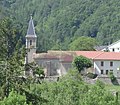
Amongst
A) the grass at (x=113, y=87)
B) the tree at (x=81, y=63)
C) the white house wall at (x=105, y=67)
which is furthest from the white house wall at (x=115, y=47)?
the grass at (x=113, y=87)

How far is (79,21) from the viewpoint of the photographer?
168 metres

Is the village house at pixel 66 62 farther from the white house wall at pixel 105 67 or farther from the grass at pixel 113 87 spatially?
the grass at pixel 113 87

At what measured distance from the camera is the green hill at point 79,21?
155 meters

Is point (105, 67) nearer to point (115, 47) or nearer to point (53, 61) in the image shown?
point (53, 61)

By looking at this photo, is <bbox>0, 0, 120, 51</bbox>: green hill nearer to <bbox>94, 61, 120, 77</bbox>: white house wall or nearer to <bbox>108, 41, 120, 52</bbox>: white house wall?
<bbox>108, 41, 120, 52</bbox>: white house wall

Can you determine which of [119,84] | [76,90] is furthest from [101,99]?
[119,84]

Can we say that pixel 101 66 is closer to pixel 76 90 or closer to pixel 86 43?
pixel 86 43

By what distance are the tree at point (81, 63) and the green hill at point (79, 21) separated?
76.2 metres

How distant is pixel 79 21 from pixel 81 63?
99809 mm

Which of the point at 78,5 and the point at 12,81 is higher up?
the point at 78,5

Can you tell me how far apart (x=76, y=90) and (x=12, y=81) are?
47.1ft

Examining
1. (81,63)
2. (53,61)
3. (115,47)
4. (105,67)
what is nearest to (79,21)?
(115,47)

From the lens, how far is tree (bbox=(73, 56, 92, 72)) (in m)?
68.2

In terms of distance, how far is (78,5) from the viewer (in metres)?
177
